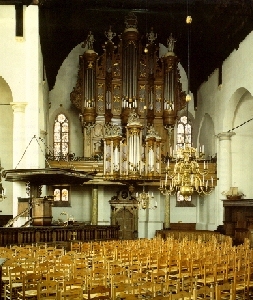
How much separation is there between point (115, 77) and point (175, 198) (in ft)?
27.2

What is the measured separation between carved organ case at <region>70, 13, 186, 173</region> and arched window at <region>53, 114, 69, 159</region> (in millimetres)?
2523

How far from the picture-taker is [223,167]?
30.2 meters

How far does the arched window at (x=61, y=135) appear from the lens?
111 ft

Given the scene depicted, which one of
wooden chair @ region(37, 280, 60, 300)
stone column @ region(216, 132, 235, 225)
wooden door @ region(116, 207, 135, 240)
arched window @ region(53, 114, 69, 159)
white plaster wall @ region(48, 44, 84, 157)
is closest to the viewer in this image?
wooden chair @ region(37, 280, 60, 300)

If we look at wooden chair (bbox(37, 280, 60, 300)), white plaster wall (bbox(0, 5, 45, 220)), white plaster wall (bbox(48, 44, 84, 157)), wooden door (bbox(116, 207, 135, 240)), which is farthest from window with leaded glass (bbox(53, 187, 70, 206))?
wooden chair (bbox(37, 280, 60, 300))

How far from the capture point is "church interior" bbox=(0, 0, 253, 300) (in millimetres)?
24281

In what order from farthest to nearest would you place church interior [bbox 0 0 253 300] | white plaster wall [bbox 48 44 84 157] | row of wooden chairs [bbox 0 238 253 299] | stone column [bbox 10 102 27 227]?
1. white plaster wall [bbox 48 44 84 157]
2. church interior [bbox 0 0 253 300]
3. stone column [bbox 10 102 27 227]
4. row of wooden chairs [bbox 0 238 253 299]

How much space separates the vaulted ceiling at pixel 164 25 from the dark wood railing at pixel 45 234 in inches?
388

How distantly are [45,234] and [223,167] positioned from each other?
42.4 feet

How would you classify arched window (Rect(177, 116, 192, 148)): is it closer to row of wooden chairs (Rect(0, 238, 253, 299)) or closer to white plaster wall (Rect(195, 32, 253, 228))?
white plaster wall (Rect(195, 32, 253, 228))

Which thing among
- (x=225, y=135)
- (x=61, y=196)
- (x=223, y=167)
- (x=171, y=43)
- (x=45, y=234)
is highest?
(x=171, y=43)

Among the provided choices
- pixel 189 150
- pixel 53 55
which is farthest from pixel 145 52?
pixel 189 150

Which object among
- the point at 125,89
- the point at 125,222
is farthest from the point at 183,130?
the point at 125,222

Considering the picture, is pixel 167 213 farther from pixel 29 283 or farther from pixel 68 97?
pixel 29 283
